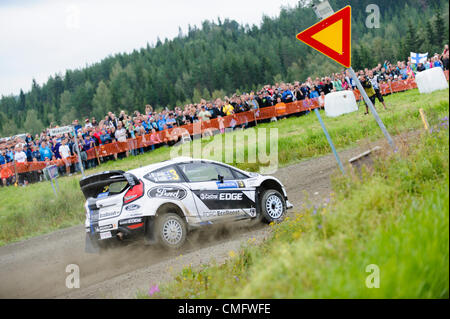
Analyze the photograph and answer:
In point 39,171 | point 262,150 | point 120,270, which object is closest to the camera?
point 120,270

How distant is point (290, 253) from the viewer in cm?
476

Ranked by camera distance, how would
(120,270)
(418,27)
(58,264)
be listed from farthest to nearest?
(418,27)
(58,264)
(120,270)

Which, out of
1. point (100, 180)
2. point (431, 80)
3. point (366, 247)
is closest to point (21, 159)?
point (100, 180)

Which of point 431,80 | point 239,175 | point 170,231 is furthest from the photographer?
point 431,80

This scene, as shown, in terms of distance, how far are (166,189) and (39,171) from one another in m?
14.6

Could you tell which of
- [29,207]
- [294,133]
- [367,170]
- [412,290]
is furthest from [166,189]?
[294,133]

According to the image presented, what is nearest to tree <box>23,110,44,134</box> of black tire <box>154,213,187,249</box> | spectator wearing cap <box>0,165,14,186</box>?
spectator wearing cap <box>0,165,14,186</box>

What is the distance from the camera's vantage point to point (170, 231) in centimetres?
820

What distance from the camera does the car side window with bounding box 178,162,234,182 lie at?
898 centimetres

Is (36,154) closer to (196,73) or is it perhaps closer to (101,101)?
(196,73)

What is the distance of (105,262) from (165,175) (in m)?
1.98

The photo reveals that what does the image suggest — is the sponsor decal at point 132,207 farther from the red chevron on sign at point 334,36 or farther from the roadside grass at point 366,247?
the red chevron on sign at point 334,36

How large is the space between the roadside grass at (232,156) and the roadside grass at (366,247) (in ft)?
19.1
